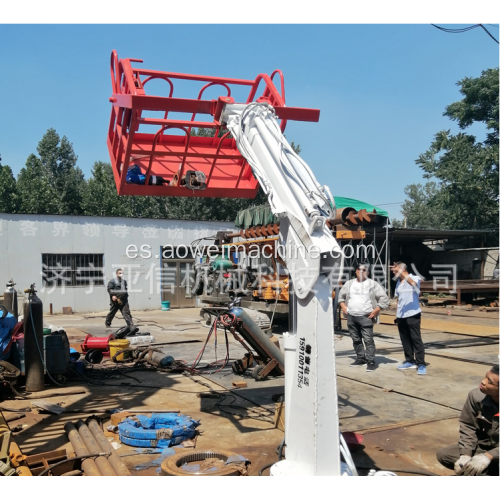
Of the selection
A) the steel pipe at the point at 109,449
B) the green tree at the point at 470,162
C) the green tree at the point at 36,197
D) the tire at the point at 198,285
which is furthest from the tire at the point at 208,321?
the green tree at the point at 36,197

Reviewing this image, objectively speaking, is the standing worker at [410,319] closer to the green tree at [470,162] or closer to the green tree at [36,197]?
the green tree at [470,162]

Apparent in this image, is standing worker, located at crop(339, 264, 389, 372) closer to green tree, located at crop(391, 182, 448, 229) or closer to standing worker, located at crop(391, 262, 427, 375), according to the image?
standing worker, located at crop(391, 262, 427, 375)

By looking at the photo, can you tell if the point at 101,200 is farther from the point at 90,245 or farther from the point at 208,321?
the point at 208,321

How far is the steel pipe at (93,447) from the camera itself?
4.33 meters

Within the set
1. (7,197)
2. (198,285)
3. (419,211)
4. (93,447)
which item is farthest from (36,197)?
(419,211)

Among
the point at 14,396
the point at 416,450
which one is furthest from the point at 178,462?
the point at 14,396

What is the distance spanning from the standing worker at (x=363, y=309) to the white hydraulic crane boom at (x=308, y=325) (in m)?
5.12

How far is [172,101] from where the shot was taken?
17.4ft

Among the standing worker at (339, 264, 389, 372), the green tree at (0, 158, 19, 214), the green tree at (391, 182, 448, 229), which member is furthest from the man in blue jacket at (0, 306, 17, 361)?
the green tree at (391, 182, 448, 229)

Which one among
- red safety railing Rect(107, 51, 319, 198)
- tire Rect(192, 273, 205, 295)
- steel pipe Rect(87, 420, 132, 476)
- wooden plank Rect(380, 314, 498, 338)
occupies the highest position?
red safety railing Rect(107, 51, 319, 198)

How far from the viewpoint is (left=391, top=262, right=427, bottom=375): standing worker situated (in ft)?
27.9

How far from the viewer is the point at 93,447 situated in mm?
4930

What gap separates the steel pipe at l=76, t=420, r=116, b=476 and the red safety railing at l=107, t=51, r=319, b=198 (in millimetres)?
2784

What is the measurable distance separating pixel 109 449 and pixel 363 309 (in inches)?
209
